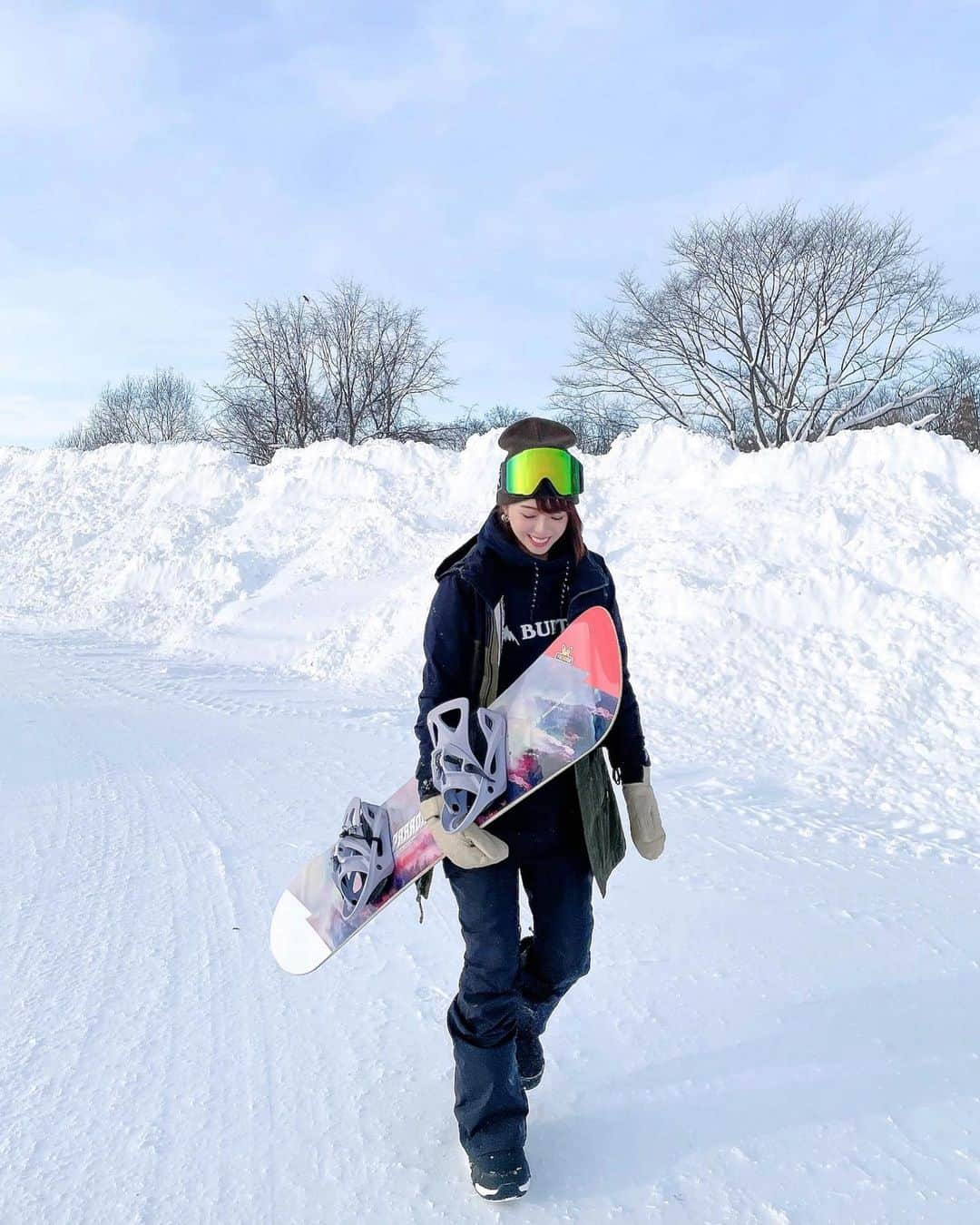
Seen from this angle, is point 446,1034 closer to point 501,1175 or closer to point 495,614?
point 501,1175

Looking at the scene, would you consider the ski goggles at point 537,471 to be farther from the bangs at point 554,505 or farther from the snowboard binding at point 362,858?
the snowboard binding at point 362,858

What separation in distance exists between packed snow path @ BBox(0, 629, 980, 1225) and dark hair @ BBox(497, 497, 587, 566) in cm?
158

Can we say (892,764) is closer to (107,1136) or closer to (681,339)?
(107,1136)

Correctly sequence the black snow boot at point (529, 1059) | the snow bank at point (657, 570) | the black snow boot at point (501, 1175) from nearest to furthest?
the black snow boot at point (501, 1175) < the black snow boot at point (529, 1059) < the snow bank at point (657, 570)

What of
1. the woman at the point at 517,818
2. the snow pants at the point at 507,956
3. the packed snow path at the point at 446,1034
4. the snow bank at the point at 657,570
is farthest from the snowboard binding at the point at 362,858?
the snow bank at the point at 657,570

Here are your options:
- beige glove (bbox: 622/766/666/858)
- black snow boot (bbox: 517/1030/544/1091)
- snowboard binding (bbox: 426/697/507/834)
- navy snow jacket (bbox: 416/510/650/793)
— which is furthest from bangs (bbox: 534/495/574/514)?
black snow boot (bbox: 517/1030/544/1091)

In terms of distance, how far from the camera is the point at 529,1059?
262cm

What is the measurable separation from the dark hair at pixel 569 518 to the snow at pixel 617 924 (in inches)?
62.0

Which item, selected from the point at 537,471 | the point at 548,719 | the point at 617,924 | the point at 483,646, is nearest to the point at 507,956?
the point at 548,719

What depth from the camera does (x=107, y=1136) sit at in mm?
2393

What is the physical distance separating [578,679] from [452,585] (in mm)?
429

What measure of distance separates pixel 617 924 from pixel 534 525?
2.06m

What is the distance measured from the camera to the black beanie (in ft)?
8.18

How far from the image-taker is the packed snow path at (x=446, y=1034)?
7.44 ft
